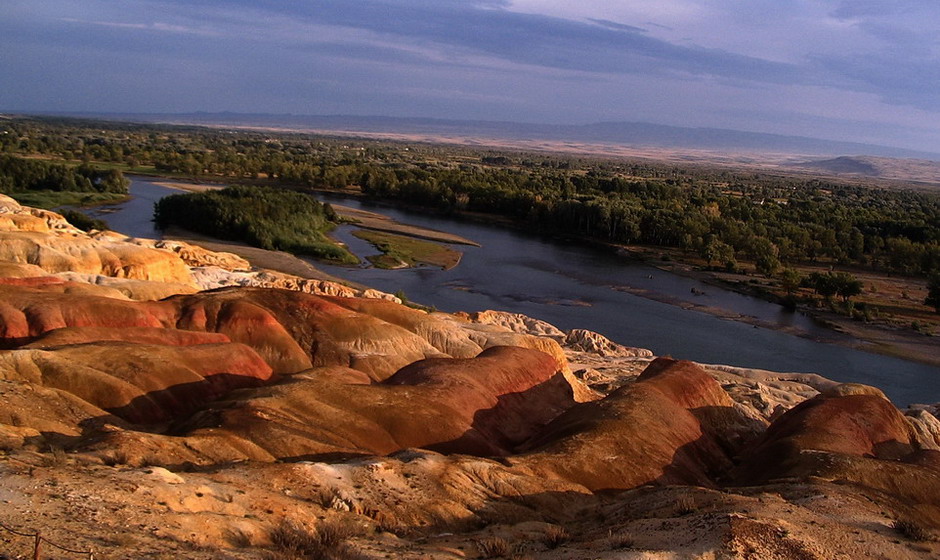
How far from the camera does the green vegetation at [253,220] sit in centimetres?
7994

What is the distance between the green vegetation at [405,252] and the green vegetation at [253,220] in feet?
12.3

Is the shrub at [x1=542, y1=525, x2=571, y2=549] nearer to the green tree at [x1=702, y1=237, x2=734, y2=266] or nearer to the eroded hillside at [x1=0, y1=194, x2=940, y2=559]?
the eroded hillside at [x1=0, y1=194, x2=940, y2=559]

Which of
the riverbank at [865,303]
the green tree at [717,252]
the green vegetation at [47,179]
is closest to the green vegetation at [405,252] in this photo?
the riverbank at [865,303]

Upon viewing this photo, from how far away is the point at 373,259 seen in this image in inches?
3034

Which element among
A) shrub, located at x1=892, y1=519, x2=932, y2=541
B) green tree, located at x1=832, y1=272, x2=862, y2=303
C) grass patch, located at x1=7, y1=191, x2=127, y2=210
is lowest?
grass patch, located at x1=7, y1=191, x2=127, y2=210

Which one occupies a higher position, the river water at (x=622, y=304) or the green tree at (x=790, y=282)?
the green tree at (x=790, y=282)

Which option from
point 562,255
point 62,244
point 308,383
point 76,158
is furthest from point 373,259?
point 76,158

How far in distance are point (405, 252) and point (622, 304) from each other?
81.8ft

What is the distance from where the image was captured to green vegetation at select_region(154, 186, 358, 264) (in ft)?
262

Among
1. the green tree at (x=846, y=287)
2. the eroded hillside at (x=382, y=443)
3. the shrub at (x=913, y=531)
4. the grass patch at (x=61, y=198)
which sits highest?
the shrub at (x=913, y=531)

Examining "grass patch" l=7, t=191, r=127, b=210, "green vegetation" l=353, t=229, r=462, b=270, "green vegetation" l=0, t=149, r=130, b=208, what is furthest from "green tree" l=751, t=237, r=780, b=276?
"green vegetation" l=0, t=149, r=130, b=208

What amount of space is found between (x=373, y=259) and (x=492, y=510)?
61241 millimetres

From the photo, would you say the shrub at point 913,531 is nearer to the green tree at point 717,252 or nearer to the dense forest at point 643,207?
the dense forest at point 643,207

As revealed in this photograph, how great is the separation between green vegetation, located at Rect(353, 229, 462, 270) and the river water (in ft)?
5.43
